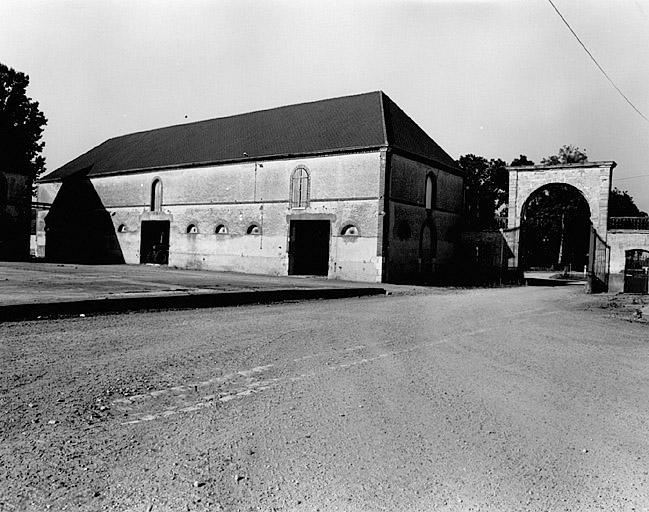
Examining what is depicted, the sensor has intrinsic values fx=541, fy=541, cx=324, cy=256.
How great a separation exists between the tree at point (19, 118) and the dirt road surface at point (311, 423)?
42.1 m

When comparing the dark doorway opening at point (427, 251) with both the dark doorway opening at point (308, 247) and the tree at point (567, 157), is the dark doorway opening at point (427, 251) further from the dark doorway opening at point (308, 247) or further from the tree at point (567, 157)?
the tree at point (567, 157)

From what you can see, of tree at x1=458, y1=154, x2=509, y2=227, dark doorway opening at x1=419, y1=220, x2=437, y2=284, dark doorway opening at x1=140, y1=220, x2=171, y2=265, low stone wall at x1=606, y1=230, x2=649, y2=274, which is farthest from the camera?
tree at x1=458, y1=154, x2=509, y2=227

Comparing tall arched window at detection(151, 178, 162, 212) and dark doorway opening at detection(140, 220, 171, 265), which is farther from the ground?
tall arched window at detection(151, 178, 162, 212)

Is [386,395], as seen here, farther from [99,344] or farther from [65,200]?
[65,200]

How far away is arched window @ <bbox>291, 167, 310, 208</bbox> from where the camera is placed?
29422mm

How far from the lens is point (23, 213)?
126 feet

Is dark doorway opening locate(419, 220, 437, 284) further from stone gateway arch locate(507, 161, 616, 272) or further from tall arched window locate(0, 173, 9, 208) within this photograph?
tall arched window locate(0, 173, 9, 208)

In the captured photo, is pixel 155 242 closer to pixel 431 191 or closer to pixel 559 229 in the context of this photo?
pixel 431 191

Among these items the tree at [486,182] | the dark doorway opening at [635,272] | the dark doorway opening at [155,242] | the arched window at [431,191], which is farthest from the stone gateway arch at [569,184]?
the tree at [486,182]

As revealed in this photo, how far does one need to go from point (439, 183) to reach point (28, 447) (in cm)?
3001

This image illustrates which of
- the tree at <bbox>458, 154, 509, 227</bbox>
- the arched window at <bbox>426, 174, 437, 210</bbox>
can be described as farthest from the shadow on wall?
the tree at <bbox>458, 154, 509, 227</bbox>

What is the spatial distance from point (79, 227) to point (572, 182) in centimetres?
3524

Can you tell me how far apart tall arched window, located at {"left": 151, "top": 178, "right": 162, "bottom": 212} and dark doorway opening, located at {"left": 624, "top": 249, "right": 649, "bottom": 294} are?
95.1 feet

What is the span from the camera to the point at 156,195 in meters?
37.0
